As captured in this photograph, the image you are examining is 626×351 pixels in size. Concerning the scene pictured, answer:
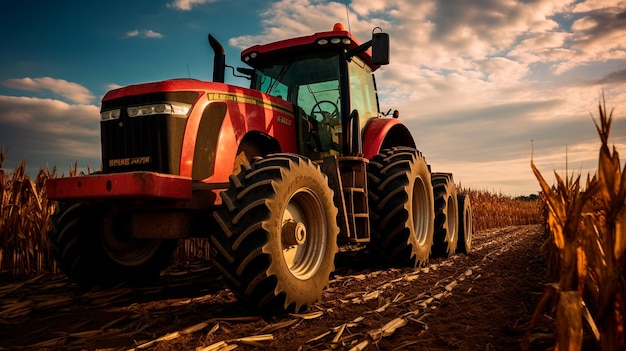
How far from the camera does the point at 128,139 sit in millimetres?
3812

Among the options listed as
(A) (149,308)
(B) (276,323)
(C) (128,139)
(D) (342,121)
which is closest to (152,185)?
(C) (128,139)

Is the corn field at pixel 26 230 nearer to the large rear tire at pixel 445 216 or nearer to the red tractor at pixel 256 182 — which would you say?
the red tractor at pixel 256 182

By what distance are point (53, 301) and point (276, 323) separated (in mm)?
2169

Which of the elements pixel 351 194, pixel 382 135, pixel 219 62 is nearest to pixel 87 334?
→ pixel 351 194

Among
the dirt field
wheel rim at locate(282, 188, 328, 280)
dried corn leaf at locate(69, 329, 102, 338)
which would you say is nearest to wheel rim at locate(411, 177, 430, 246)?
the dirt field

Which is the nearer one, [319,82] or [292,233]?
[292,233]

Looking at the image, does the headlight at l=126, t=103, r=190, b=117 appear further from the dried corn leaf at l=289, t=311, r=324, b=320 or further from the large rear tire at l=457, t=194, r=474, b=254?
the large rear tire at l=457, t=194, r=474, b=254

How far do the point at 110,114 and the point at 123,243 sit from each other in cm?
138

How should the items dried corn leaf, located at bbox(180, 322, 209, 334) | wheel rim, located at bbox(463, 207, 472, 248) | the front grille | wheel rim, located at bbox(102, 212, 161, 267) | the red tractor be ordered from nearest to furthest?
1. dried corn leaf, located at bbox(180, 322, 209, 334)
2. the red tractor
3. the front grille
4. wheel rim, located at bbox(102, 212, 161, 267)
5. wheel rim, located at bbox(463, 207, 472, 248)

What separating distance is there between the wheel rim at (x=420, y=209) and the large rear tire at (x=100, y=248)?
3.10 metres

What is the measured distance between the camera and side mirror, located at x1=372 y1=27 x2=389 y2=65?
471cm

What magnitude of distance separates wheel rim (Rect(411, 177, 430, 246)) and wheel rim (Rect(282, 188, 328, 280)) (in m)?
2.66

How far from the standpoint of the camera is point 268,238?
9.75 ft

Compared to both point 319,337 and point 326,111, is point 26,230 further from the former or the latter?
point 319,337
